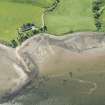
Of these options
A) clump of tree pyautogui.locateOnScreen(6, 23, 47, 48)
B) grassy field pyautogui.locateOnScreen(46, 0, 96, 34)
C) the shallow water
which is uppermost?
grassy field pyautogui.locateOnScreen(46, 0, 96, 34)

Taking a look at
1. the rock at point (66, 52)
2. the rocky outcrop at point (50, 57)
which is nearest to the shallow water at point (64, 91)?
the rocky outcrop at point (50, 57)

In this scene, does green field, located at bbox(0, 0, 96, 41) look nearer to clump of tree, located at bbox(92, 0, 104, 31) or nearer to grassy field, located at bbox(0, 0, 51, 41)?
grassy field, located at bbox(0, 0, 51, 41)

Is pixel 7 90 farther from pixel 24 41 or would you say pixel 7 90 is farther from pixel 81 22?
pixel 81 22

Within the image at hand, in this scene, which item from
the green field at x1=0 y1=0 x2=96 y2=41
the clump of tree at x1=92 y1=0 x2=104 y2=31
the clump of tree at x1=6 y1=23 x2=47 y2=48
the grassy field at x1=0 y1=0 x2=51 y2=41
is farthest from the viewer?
the clump of tree at x1=92 y1=0 x2=104 y2=31

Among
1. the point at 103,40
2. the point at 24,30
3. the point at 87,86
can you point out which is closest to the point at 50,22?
the point at 24,30

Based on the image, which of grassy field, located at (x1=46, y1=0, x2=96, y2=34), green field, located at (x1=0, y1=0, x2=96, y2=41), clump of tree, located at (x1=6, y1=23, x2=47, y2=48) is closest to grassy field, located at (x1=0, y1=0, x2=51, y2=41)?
green field, located at (x1=0, y1=0, x2=96, y2=41)

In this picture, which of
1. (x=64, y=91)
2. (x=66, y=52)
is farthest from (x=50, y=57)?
(x=64, y=91)
